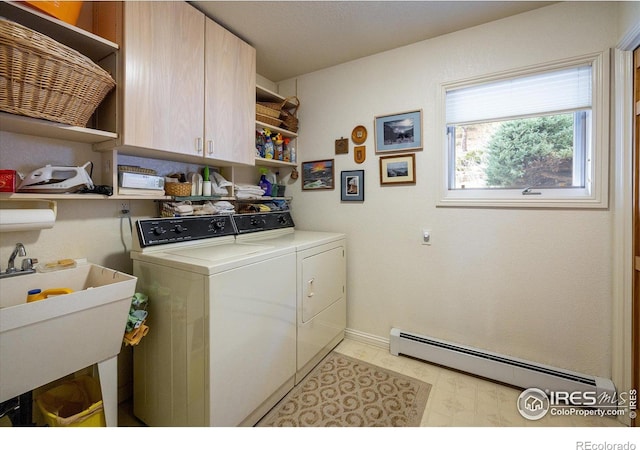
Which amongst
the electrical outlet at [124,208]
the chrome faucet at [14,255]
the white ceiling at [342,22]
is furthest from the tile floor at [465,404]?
the white ceiling at [342,22]

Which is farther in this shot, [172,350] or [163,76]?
[163,76]

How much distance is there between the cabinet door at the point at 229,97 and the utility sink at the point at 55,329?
39.2 inches

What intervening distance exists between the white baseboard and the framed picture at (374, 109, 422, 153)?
1563 millimetres

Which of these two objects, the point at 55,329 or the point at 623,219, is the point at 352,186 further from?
the point at 55,329

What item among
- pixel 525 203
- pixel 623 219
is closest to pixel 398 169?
pixel 525 203

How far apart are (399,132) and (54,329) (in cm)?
226

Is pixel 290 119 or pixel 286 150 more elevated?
pixel 290 119

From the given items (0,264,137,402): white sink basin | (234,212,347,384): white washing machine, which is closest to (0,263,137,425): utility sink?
(0,264,137,402): white sink basin

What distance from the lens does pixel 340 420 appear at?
1.53 metres

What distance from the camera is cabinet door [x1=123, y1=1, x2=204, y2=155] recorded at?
53.7 inches

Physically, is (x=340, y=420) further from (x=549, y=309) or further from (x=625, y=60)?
(x=625, y=60)

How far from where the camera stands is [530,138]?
1.88 metres

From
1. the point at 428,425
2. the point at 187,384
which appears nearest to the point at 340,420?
the point at 428,425

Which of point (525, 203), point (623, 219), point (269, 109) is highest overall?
point (269, 109)
